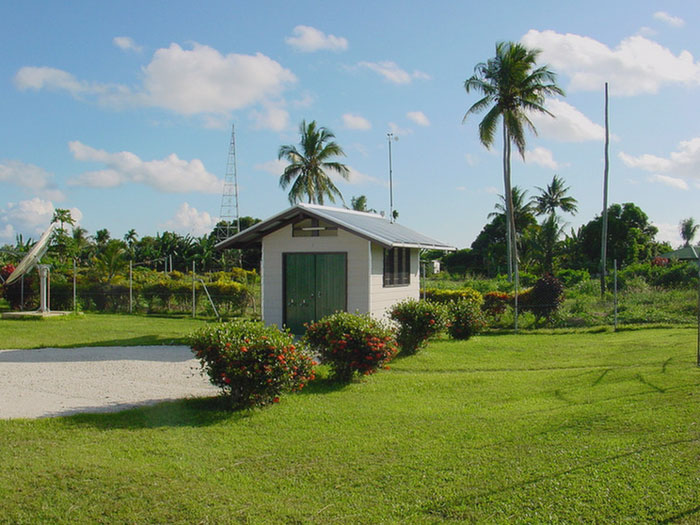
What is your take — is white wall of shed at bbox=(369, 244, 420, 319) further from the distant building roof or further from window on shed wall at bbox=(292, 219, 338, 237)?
window on shed wall at bbox=(292, 219, 338, 237)

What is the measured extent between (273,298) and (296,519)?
454 inches

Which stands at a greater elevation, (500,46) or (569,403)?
(500,46)

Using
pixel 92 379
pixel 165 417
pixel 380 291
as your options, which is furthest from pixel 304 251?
pixel 165 417

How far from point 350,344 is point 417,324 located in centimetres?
348

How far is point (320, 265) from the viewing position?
15258 millimetres

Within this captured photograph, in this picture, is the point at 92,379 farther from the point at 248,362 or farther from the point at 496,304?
the point at 496,304

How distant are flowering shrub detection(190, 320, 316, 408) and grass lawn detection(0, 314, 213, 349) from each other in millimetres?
6270

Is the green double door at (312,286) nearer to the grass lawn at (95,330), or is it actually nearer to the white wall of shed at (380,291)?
the white wall of shed at (380,291)

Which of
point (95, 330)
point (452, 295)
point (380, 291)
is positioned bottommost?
point (95, 330)

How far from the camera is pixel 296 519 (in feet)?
14.6

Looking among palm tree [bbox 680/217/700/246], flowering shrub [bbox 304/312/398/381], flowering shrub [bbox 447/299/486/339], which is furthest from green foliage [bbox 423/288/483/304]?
palm tree [bbox 680/217/700/246]

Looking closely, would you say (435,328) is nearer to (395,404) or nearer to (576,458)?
(395,404)

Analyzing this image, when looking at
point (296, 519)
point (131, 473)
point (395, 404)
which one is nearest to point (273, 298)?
point (395, 404)

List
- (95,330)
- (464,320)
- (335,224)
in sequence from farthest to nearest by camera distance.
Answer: (95,330) → (464,320) → (335,224)
